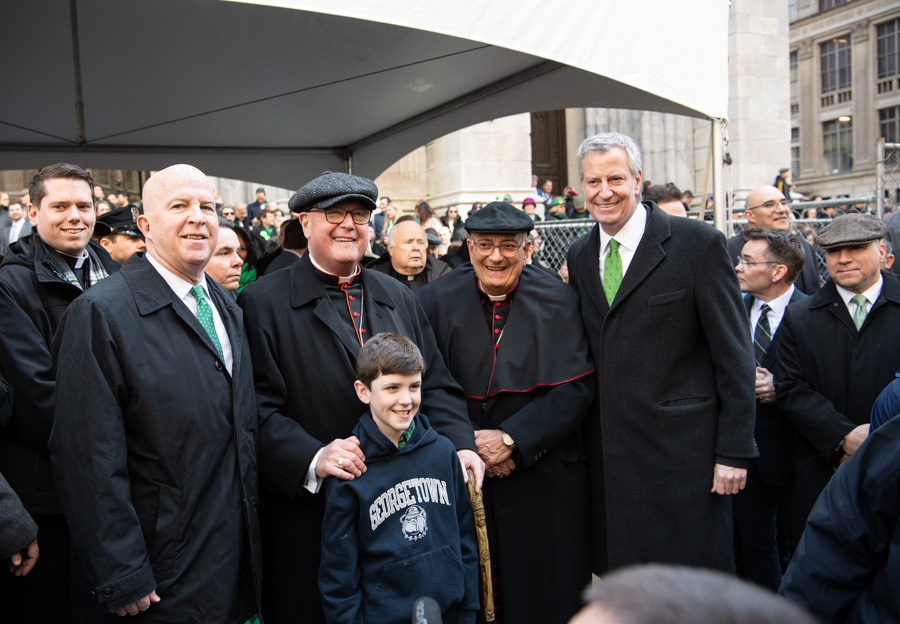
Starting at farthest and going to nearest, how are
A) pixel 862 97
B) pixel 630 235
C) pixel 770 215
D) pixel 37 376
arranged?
pixel 862 97, pixel 770 215, pixel 630 235, pixel 37 376

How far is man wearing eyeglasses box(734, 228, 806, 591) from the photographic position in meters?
3.86

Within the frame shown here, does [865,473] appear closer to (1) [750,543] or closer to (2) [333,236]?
(2) [333,236]

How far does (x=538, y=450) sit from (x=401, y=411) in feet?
2.39

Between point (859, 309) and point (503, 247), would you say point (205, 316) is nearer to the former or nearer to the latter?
point (503, 247)

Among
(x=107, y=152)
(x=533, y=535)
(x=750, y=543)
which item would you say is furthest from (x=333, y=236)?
(x=107, y=152)

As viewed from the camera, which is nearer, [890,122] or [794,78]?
[890,122]

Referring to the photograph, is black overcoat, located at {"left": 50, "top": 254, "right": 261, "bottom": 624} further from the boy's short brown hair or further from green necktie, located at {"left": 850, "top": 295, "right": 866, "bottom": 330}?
green necktie, located at {"left": 850, "top": 295, "right": 866, "bottom": 330}

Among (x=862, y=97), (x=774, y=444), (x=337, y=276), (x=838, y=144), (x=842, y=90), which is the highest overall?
(x=842, y=90)

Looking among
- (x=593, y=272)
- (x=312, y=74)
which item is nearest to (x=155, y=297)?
(x=593, y=272)

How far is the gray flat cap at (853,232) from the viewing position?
3.51 meters

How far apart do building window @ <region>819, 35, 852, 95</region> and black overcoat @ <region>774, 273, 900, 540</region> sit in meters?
51.1

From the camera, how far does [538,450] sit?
10.0ft

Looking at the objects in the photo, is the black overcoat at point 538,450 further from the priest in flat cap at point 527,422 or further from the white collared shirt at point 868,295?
the white collared shirt at point 868,295

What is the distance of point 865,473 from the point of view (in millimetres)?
1720
